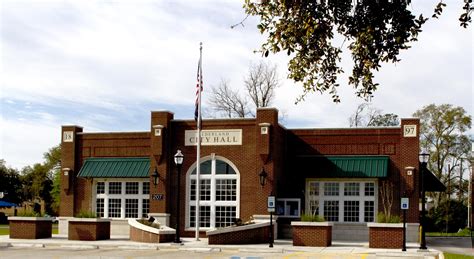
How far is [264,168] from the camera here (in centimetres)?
3288

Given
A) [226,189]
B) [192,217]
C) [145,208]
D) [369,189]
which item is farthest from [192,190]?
[369,189]

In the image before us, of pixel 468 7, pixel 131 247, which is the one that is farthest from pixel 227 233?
pixel 468 7

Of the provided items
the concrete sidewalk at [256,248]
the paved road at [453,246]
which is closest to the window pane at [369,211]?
the paved road at [453,246]

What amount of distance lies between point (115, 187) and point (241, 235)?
11072 millimetres

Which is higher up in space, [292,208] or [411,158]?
[411,158]

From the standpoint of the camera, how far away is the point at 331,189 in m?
34.6

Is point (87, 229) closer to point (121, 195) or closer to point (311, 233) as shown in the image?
point (121, 195)

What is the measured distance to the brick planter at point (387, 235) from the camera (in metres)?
27.1

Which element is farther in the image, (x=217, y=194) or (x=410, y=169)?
(x=217, y=194)

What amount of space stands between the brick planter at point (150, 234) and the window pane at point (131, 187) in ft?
18.4

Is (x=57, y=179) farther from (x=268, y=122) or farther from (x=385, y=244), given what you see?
(x=385, y=244)

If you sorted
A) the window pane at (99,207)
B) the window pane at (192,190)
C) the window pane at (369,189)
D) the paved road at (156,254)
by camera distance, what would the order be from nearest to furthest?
the paved road at (156,254) < the window pane at (369,189) < the window pane at (192,190) < the window pane at (99,207)

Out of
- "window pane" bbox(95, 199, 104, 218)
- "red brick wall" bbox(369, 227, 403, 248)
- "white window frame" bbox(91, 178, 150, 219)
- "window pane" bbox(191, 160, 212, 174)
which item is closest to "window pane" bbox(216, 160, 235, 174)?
"window pane" bbox(191, 160, 212, 174)

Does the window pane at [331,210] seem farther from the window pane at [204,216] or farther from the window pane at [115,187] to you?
the window pane at [115,187]
